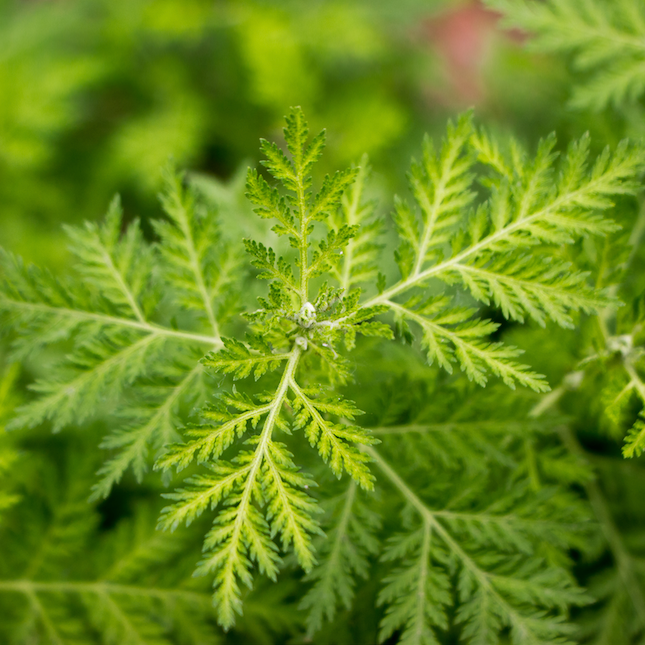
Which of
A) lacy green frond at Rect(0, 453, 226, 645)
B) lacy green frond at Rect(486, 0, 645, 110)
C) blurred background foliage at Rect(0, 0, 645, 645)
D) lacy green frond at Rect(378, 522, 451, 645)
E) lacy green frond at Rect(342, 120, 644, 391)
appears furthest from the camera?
blurred background foliage at Rect(0, 0, 645, 645)

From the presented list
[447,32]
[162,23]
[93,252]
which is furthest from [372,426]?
[447,32]

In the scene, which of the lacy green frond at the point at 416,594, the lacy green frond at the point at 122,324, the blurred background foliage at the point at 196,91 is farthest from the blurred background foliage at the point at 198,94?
the lacy green frond at the point at 416,594

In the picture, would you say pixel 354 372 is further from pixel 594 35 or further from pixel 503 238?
pixel 594 35

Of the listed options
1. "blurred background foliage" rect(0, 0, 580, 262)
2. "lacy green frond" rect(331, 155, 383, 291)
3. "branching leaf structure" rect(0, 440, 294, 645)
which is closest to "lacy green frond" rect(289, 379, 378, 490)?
"lacy green frond" rect(331, 155, 383, 291)

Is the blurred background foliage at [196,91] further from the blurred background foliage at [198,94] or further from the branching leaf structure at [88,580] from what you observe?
the branching leaf structure at [88,580]

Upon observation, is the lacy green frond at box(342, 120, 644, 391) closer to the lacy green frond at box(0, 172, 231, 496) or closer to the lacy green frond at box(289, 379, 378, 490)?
the lacy green frond at box(289, 379, 378, 490)

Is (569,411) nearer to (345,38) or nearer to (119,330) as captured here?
(119,330)
